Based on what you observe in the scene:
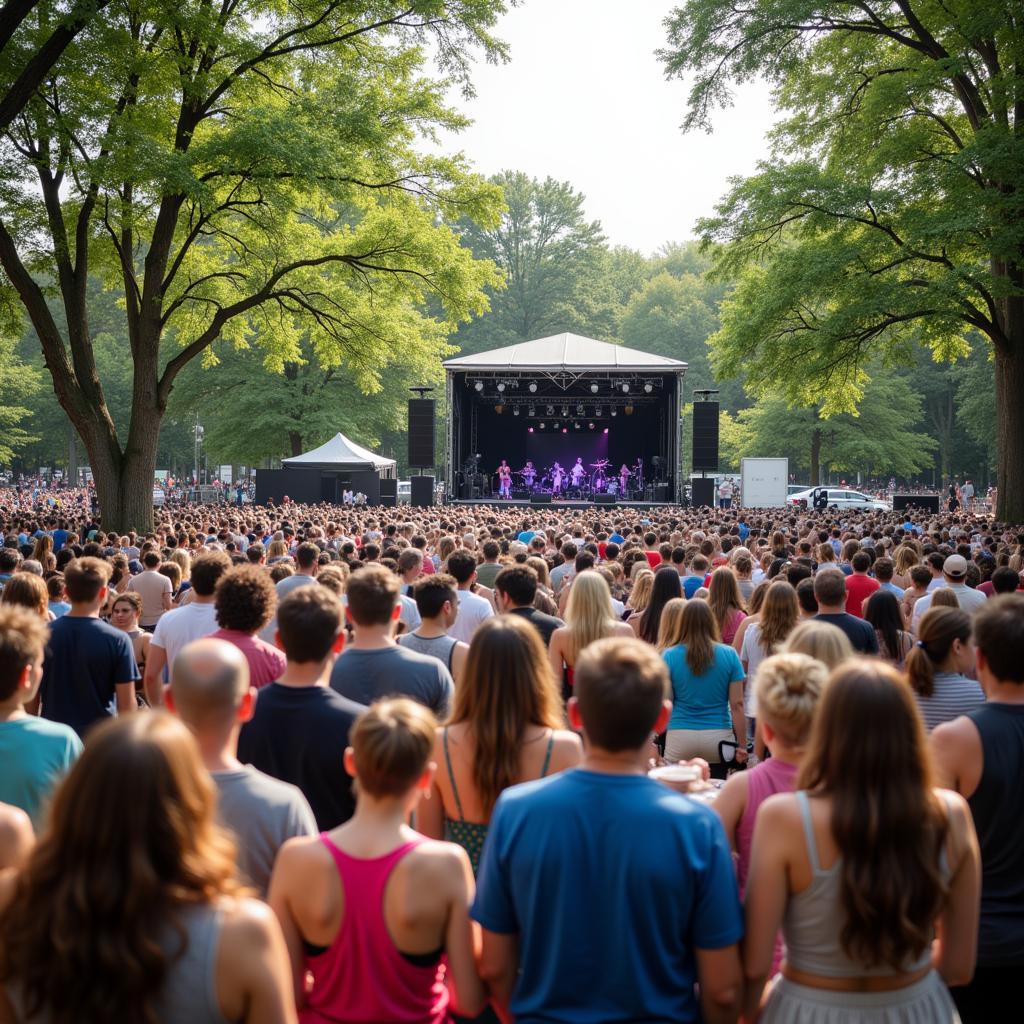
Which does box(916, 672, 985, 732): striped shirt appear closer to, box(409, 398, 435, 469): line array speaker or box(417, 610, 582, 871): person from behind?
box(417, 610, 582, 871): person from behind

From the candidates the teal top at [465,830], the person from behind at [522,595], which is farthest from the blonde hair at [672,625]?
the teal top at [465,830]

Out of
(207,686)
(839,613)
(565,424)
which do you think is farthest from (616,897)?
(565,424)

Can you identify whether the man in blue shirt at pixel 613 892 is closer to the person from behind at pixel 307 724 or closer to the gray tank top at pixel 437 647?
the person from behind at pixel 307 724

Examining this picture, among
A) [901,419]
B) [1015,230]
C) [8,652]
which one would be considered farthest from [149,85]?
[901,419]

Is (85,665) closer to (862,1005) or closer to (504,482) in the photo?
(862,1005)

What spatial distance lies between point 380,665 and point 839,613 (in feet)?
10.9

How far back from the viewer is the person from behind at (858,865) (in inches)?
90.4

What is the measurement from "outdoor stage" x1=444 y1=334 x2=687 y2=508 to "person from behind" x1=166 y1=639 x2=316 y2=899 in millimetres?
27182

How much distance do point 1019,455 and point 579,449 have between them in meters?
18.6

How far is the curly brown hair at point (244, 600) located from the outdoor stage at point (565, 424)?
25.2 m

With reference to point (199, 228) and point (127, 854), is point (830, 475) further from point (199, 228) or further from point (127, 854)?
point (127, 854)

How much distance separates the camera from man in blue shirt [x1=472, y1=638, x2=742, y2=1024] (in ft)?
7.54

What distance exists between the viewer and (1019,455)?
21422 mm

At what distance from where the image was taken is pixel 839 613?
623 cm
